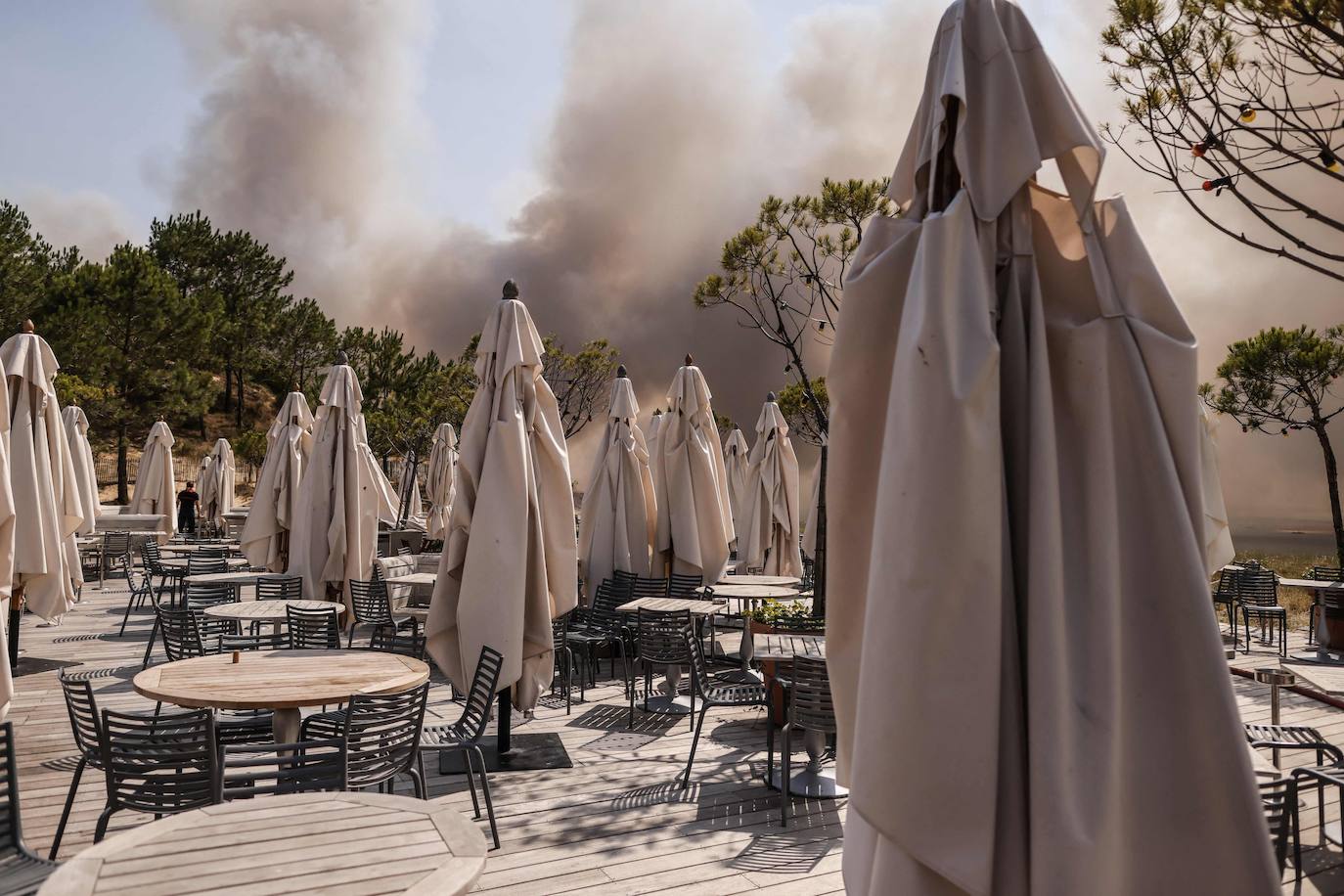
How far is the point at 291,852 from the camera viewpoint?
7.80ft

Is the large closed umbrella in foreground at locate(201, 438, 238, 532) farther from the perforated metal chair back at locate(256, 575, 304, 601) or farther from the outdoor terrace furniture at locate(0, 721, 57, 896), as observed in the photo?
the outdoor terrace furniture at locate(0, 721, 57, 896)

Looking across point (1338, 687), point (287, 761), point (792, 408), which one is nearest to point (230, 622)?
point (287, 761)

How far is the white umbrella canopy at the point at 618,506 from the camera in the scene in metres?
9.67

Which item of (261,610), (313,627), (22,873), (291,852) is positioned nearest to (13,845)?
(22,873)

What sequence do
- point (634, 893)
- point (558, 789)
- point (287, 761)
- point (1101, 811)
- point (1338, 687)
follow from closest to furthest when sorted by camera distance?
point (1101, 811)
point (287, 761)
point (634, 893)
point (1338, 687)
point (558, 789)

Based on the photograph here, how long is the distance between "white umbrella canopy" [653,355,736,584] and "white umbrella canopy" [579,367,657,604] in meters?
0.23

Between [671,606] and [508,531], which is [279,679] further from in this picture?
[671,606]

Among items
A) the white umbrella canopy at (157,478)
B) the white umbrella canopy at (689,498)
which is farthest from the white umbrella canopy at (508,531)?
the white umbrella canopy at (157,478)

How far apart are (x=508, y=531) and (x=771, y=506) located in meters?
7.37

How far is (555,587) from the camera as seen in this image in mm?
→ 6035

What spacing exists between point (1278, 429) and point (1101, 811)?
17.8 meters

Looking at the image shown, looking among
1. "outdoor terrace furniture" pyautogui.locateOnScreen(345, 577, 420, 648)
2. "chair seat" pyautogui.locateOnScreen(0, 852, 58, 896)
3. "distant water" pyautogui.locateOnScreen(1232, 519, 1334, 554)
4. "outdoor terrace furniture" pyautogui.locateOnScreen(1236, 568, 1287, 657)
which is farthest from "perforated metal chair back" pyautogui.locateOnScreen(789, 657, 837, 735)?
"distant water" pyautogui.locateOnScreen(1232, 519, 1334, 554)

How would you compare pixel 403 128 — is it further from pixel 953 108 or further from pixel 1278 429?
pixel 953 108

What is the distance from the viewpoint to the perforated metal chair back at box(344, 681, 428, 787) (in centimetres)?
381
